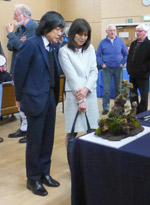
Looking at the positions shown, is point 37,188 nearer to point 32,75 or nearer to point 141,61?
point 32,75

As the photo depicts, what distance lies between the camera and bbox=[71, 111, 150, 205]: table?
1.49 metres

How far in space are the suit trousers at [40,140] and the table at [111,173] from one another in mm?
703

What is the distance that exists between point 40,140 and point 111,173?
97cm

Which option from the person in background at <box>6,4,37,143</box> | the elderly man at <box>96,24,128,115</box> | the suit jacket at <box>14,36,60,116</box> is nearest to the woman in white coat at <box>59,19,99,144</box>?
the suit jacket at <box>14,36,60,116</box>

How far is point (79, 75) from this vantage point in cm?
250

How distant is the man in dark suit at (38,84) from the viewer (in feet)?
7.42

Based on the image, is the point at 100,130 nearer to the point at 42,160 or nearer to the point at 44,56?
the point at 44,56

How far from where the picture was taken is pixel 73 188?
70.9 inches

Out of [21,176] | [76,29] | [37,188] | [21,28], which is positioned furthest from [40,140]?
Answer: [21,28]

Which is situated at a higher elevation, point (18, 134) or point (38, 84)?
point (38, 84)

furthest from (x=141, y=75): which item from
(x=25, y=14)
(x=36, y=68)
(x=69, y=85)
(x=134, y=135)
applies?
(x=134, y=135)

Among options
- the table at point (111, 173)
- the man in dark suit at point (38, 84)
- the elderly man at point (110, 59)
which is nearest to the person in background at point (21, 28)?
the man in dark suit at point (38, 84)

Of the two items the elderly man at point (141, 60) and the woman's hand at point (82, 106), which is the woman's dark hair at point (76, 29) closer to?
the woman's hand at point (82, 106)

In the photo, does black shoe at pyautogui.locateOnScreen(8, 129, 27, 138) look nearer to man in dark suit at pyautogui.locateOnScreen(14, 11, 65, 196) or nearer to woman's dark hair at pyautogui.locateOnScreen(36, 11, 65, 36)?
man in dark suit at pyautogui.locateOnScreen(14, 11, 65, 196)
